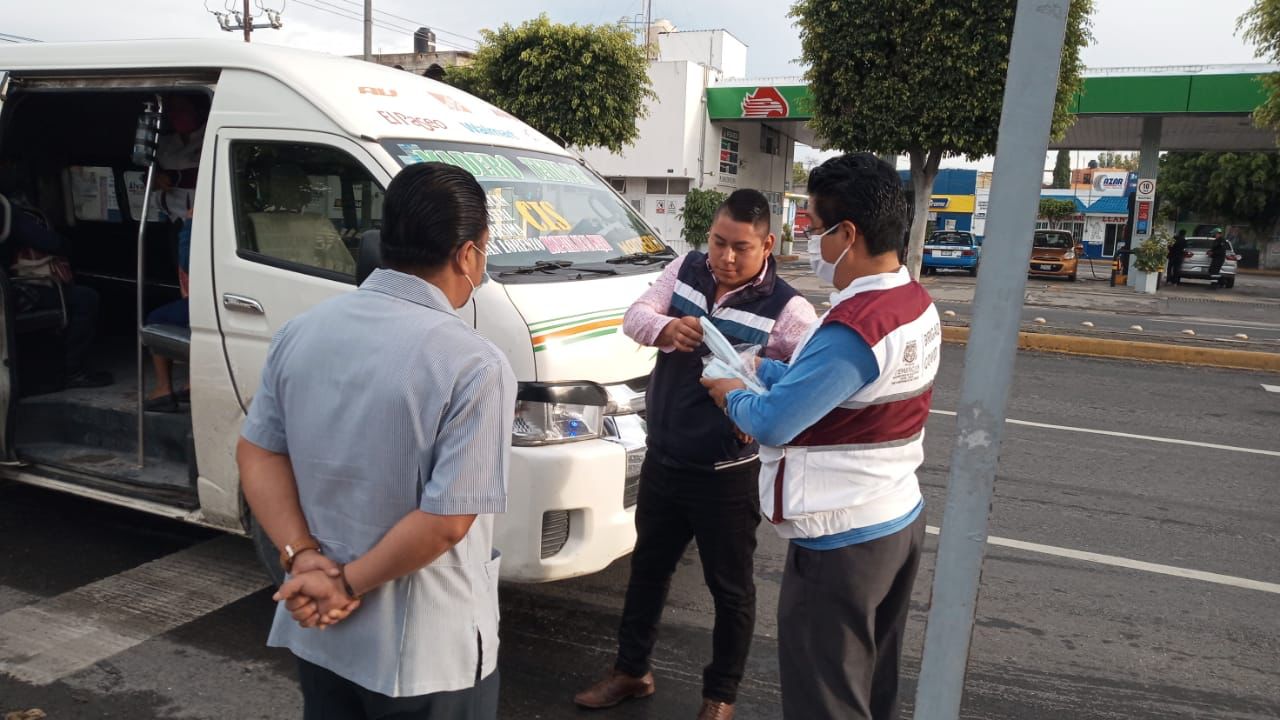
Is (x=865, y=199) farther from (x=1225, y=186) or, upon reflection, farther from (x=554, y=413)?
(x=1225, y=186)

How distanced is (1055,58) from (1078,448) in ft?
20.6

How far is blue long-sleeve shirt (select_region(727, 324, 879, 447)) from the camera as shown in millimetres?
2113

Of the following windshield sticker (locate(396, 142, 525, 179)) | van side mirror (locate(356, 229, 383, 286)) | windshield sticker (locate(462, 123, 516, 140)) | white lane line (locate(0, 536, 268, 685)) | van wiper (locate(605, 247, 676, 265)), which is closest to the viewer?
van side mirror (locate(356, 229, 383, 286))

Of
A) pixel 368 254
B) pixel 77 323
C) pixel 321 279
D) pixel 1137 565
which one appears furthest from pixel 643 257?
pixel 77 323

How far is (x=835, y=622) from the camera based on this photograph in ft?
7.36

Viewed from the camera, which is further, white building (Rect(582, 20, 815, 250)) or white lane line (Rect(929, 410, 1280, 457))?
white building (Rect(582, 20, 815, 250))

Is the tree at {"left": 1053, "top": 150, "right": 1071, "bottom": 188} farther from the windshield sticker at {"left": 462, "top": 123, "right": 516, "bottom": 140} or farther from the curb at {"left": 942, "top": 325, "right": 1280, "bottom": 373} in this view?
the windshield sticker at {"left": 462, "top": 123, "right": 516, "bottom": 140}

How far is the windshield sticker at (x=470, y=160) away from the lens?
3.89 meters

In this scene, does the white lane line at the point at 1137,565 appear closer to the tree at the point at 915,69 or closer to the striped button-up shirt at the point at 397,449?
the striped button-up shirt at the point at 397,449

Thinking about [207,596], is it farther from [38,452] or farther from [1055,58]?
[1055,58]

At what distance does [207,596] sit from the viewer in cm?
411

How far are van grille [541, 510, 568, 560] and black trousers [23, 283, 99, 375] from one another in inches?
149

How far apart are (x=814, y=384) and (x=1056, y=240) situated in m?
30.1

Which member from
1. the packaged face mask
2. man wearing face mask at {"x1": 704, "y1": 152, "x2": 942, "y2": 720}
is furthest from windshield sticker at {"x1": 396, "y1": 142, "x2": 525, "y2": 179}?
man wearing face mask at {"x1": 704, "y1": 152, "x2": 942, "y2": 720}
